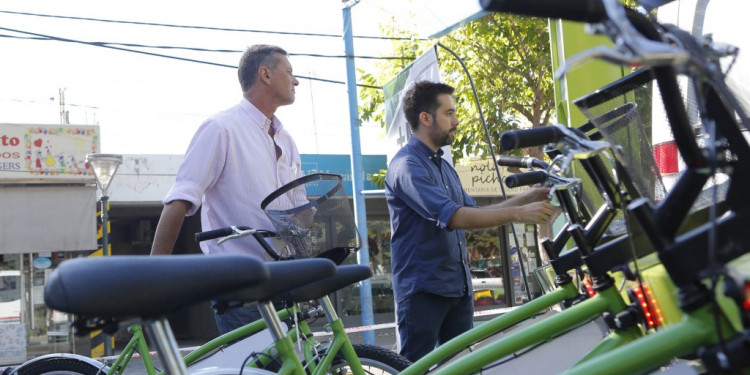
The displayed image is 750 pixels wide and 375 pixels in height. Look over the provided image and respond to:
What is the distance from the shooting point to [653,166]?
2.37 meters

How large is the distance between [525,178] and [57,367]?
3289mm

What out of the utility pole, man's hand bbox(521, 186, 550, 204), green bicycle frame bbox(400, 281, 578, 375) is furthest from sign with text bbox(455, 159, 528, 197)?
the utility pole

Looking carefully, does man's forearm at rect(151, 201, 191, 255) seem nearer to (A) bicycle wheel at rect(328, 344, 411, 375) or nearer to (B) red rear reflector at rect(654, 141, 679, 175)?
(A) bicycle wheel at rect(328, 344, 411, 375)

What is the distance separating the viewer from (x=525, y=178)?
10.00 ft

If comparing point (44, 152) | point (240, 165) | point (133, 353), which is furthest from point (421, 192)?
point (44, 152)

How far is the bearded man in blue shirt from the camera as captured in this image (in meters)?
4.51

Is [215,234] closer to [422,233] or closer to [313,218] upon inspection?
[313,218]

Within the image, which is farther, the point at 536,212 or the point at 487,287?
the point at 487,287

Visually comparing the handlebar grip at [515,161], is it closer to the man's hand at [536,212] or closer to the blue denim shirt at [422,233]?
the man's hand at [536,212]

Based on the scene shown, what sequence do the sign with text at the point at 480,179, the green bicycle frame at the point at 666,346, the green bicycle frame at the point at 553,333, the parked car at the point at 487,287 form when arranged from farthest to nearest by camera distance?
the parked car at the point at 487,287, the sign with text at the point at 480,179, the green bicycle frame at the point at 553,333, the green bicycle frame at the point at 666,346

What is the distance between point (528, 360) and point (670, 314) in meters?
0.78

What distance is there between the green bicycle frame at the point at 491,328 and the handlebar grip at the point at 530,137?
108 cm

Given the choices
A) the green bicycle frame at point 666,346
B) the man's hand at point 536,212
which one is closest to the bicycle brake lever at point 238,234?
the man's hand at point 536,212

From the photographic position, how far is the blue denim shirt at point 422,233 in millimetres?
4574
